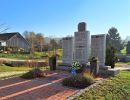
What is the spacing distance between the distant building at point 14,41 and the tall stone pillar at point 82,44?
41.8 meters

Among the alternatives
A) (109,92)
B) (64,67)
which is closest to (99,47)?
(64,67)

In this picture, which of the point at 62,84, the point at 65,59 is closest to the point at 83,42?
the point at 65,59

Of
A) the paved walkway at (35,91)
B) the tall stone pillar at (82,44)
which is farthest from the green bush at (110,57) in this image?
the paved walkway at (35,91)

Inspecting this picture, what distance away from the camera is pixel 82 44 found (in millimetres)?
15609

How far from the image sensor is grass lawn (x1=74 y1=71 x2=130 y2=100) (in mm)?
8508

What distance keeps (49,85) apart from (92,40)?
19.8 feet

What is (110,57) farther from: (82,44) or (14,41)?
(14,41)

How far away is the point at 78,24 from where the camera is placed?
52.8 feet

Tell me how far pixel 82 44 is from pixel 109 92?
6.76m

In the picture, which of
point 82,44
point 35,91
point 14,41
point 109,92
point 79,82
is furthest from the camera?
point 14,41

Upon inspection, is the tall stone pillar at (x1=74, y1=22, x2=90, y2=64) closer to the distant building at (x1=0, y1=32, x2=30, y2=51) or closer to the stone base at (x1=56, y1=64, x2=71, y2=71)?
the stone base at (x1=56, y1=64, x2=71, y2=71)

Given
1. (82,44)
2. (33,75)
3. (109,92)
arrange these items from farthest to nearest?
(82,44) < (33,75) < (109,92)

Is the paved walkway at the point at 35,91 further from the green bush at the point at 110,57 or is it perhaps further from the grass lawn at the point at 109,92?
the green bush at the point at 110,57

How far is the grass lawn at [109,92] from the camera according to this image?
8.51m
